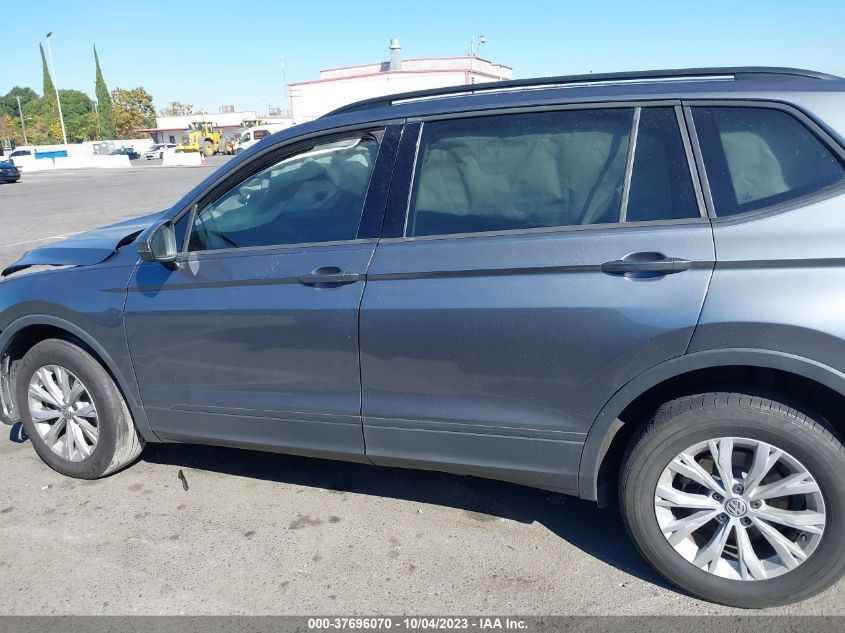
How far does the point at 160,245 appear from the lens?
127 inches

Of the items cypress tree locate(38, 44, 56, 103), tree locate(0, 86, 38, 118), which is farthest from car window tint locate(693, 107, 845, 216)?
tree locate(0, 86, 38, 118)

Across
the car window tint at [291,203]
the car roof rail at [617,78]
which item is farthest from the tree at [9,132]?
the car roof rail at [617,78]

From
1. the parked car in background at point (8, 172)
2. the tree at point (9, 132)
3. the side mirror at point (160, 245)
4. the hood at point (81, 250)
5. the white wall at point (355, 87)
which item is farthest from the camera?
the tree at point (9, 132)

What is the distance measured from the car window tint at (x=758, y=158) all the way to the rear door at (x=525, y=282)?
0.09 meters

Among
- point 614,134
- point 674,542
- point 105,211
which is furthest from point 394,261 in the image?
point 105,211

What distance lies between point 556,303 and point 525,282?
148 mm

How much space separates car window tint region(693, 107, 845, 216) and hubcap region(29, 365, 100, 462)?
3226mm

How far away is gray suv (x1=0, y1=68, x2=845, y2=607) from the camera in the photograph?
242cm

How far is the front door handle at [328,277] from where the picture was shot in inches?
114

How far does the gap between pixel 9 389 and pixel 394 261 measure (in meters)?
2.57

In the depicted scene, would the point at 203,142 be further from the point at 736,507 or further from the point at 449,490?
the point at 736,507

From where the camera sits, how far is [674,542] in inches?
104

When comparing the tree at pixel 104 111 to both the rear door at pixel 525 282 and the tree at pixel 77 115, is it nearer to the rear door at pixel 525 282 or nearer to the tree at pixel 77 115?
the tree at pixel 77 115

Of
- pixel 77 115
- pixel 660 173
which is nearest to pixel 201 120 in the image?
pixel 77 115
